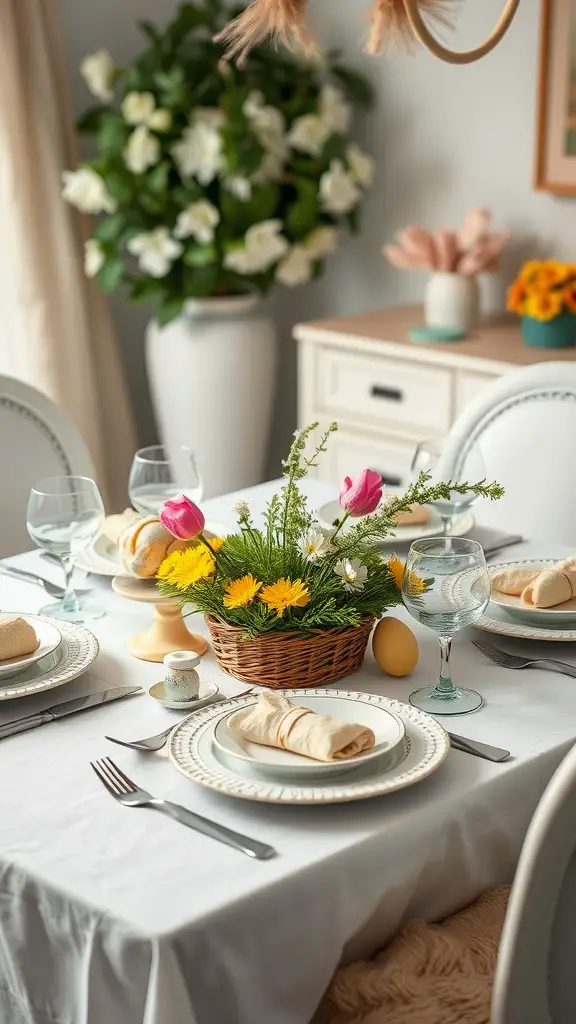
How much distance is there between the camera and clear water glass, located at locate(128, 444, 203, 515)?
1690 millimetres

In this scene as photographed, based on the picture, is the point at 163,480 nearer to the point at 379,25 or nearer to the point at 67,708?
the point at 67,708

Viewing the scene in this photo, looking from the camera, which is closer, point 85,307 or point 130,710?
point 130,710

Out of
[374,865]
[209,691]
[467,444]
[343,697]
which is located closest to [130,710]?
[209,691]

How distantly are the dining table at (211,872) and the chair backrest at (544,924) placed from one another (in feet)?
0.41

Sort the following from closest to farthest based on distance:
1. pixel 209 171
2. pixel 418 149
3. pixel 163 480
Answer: pixel 163 480 < pixel 209 171 < pixel 418 149

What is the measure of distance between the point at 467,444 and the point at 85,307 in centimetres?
162

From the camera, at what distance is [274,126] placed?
3209 millimetres

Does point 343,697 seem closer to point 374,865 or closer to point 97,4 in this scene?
point 374,865

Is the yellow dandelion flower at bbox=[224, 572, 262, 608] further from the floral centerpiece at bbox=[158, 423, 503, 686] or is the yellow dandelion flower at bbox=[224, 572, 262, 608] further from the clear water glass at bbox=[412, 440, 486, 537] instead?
the clear water glass at bbox=[412, 440, 486, 537]

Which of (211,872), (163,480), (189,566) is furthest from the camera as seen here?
(163,480)

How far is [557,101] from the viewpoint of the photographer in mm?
3037

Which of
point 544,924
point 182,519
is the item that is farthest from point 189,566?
point 544,924

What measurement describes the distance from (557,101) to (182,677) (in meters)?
2.21

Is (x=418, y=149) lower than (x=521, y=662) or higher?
higher
